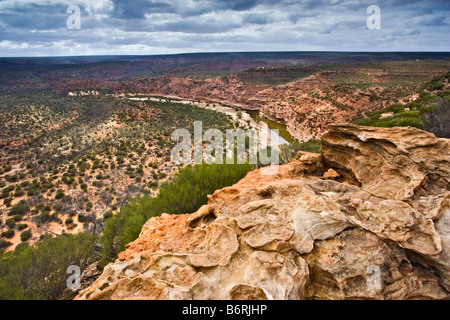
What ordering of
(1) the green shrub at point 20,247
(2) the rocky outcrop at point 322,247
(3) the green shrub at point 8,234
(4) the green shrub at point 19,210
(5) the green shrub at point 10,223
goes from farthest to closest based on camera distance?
(4) the green shrub at point 19,210 < (5) the green shrub at point 10,223 < (3) the green shrub at point 8,234 < (1) the green shrub at point 20,247 < (2) the rocky outcrop at point 322,247

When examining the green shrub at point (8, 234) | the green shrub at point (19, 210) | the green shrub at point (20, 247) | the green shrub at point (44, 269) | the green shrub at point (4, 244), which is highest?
the green shrub at point (44, 269)

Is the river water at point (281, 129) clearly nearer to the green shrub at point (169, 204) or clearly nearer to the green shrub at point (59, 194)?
the green shrub at point (169, 204)

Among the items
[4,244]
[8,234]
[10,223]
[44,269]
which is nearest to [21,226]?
[8,234]

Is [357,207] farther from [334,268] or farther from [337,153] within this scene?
[337,153]

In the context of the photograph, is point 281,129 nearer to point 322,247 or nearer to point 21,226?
point 21,226

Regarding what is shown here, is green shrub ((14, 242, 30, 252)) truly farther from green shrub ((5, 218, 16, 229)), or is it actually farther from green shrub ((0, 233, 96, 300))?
green shrub ((0, 233, 96, 300))

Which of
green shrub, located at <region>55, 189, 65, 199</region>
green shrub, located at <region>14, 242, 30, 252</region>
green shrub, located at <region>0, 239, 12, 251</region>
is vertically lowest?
green shrub, located at <region>0, 239, 12, 251</region>

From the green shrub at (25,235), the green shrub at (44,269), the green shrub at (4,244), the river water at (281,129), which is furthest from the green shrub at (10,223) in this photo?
the river water at (281,129)

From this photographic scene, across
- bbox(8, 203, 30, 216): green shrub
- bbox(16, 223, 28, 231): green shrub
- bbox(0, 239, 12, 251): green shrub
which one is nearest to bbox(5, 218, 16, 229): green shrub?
bbox(16, 223, 28, 231): green shrub

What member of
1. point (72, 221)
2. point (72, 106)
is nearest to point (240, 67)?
point (72, 106)
